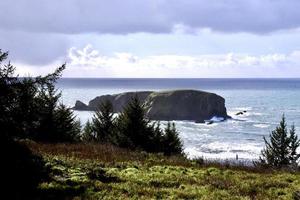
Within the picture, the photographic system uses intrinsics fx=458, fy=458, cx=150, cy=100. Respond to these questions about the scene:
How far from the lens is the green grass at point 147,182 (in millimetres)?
12227

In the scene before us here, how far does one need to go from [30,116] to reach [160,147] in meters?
19.8

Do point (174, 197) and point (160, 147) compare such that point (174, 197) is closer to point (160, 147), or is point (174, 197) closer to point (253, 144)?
point (160, 147)

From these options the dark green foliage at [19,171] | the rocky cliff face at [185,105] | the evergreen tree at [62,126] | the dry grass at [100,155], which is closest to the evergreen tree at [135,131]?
the evergreen tree at [62,126]

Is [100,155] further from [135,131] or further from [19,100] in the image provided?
[135,131]

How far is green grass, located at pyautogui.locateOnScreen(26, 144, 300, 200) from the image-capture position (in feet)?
40.1

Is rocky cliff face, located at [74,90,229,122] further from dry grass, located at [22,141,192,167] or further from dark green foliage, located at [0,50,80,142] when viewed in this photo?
dark green foliage, located at [0,50,80,142]

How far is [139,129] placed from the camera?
112ft

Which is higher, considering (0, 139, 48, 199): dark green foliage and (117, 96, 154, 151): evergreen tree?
(0, 139, 48, 199): dark green foliage

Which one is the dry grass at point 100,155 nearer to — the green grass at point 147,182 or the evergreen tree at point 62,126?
the green grass at point 147,182

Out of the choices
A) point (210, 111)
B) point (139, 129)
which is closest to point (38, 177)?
→ point (139, 129)

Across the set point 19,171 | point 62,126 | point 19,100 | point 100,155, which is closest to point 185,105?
point 62,126

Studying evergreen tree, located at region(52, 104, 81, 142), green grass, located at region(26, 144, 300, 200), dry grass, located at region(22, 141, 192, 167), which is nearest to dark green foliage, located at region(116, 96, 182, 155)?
evergreen tree, located at region(52, 104, 81, 142)

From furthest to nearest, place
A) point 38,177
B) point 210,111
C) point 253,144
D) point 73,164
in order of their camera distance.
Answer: point 210,111
point 253,144
point 73,164
point 38,177

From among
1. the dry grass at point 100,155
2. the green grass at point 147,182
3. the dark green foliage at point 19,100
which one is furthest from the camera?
the dry grass at point 100,155
